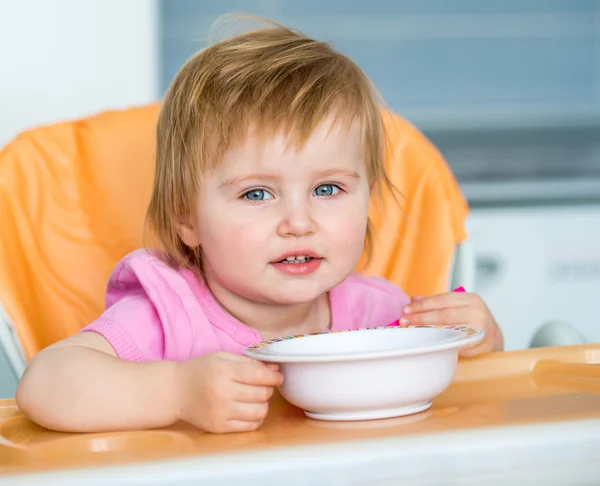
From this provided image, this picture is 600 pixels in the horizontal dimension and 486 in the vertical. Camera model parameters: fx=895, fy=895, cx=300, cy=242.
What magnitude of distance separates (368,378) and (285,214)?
0.26 m

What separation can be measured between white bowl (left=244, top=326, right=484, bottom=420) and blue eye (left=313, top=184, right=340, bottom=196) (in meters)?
0.25

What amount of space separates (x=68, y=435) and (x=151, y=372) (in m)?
0.09

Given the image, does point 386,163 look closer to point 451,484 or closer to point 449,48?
point 451,484

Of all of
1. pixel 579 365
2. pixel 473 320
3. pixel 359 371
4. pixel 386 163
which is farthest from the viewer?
pixel 386 163

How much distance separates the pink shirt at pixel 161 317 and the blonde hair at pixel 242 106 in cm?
7

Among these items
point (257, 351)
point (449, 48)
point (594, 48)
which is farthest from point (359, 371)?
point (594, 48)

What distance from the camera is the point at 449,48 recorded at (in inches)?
99.5

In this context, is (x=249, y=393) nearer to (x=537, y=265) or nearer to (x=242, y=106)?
(x=242, y=106)

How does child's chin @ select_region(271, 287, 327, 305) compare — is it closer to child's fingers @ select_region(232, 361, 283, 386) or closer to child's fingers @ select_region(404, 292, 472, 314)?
child's fingers @ select_region(404, 292, 472, 314)

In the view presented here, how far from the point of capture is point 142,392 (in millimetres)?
765

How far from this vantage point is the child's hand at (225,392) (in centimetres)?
72

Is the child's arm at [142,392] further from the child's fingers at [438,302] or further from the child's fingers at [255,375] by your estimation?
the child's fingers at [438,302]

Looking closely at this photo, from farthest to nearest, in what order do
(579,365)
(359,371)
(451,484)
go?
(579,365) → (359,371) → (451,484)

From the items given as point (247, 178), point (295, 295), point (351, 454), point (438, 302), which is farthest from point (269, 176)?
point (351, 454)
